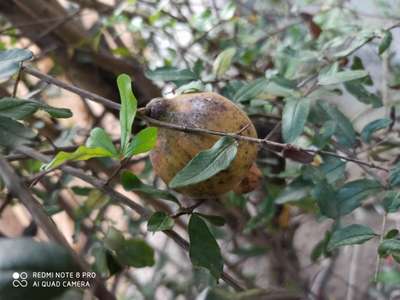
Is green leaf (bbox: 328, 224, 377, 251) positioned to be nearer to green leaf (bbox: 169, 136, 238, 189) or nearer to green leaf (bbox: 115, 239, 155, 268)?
green leaf (bbox: 169, 136, 238, 189)

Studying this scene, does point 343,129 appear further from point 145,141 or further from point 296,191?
point 145,141

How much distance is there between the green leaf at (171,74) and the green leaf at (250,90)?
0.27 ft

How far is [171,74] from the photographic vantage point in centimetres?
81

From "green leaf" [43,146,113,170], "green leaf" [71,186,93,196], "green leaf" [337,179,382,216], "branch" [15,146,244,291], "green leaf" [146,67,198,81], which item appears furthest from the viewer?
"green leaf" [71,186,93,196]

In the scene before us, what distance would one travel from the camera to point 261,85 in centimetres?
77

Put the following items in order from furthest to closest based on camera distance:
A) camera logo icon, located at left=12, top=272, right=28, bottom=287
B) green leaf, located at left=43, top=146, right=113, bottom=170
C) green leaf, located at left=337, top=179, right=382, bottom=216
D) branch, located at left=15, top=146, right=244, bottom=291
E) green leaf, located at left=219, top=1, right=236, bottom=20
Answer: green leaf, located at left=219, top=1, right=236, bottom=20, green leaf, located at left=337, top=179, right=382, bottom=216, branch, located at left=15, top=146, right=244, bottom=291, green leaf, located at left=43, top=146, right=113, bottom=170, camera logo icon, located at left=12, top=272, right=28, bottom=287

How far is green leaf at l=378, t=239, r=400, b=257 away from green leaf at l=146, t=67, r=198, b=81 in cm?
39

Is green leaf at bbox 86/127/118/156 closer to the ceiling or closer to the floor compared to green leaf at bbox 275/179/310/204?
closer to the ceiling

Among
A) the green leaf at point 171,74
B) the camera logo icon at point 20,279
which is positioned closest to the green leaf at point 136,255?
the green leaf at point 171,74

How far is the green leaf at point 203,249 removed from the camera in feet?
1.92

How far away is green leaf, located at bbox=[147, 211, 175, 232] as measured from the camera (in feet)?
1.90

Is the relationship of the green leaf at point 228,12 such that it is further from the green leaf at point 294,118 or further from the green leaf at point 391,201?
the green leaf at point 391,201

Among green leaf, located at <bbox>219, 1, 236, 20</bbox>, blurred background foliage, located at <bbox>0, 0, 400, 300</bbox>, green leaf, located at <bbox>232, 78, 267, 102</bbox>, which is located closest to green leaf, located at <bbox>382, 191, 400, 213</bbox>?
blurred background foliage, located at <bbox>0, 0, 400, 300</bbox>

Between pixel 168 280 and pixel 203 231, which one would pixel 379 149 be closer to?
pixel 203 231
